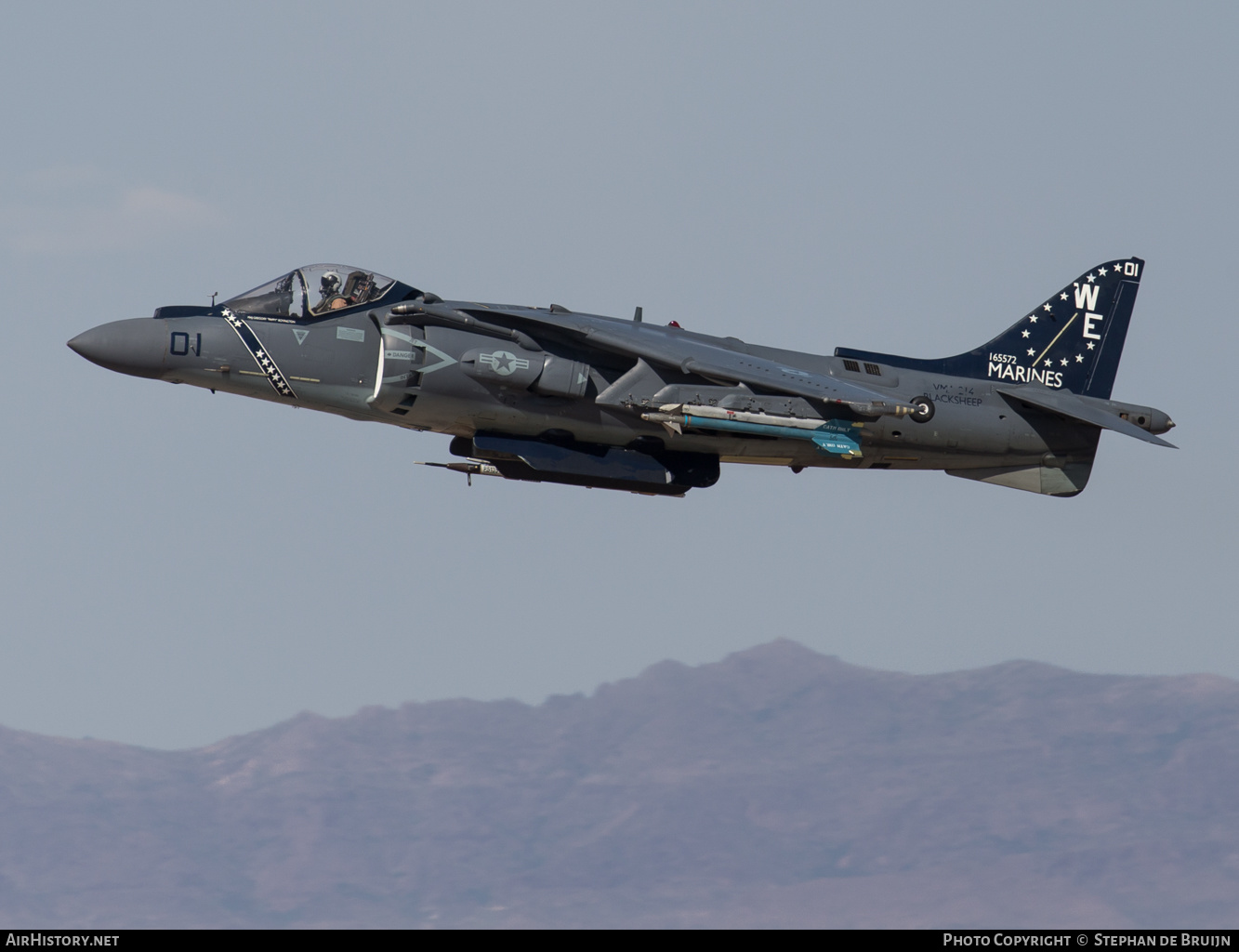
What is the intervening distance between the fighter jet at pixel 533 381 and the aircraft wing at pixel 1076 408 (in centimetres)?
5

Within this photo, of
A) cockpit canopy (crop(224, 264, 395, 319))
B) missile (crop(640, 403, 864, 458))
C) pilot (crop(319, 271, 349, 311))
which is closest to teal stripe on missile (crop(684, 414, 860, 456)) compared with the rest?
missile (crop(640, 403, 864, 458))

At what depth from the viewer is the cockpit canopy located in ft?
81.7

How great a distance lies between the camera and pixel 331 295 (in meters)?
25.0

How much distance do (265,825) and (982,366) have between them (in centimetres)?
17826

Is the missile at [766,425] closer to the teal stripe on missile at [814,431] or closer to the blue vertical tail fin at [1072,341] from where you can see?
the teal stripe on missile at [814,431]

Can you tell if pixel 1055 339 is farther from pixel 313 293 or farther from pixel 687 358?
pixel 313 293

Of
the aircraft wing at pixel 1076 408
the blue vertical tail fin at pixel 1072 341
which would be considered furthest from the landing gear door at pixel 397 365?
the aircraft wing at pixel 1076 408

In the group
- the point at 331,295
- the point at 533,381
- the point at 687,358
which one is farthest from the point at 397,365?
the point at 687,358

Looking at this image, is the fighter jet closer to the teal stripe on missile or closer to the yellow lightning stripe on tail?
the teal stripe on missile

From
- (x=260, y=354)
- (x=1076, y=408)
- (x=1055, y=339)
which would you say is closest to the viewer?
(x=260, y=354)

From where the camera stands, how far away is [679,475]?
85.3 ft

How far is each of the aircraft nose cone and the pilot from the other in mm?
2360

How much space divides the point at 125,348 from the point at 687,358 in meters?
8.31
